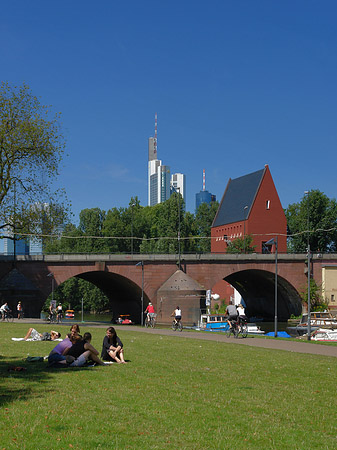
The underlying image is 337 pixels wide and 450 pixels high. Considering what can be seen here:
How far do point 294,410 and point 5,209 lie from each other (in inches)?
1617

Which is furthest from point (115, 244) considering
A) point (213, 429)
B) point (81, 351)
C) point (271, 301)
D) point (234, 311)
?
point (213, 429)

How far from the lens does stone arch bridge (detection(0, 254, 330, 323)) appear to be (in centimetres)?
6081

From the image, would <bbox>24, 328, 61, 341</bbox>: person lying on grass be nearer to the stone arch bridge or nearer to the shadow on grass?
the shadow on grass

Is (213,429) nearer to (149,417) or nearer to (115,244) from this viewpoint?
(149,417)

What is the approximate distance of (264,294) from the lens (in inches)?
3374

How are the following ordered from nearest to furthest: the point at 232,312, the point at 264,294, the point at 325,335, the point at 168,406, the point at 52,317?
1. the point at 168,406
2. the point at 232,312
3. the point at 325,335
4. the point at 52,317
5. the point at 264,294

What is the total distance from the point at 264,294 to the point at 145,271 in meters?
25.9

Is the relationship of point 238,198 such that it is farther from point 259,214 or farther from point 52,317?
→ point 52,317

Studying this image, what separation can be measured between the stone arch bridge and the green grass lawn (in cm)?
4332

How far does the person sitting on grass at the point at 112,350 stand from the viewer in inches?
651

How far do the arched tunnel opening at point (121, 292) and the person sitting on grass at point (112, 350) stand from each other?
4952 cm

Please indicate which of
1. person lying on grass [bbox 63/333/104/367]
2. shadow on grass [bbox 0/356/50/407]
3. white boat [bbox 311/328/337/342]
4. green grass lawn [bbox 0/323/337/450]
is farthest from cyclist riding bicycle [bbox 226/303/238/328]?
shadow on grass [bbox 0/356/50/407]

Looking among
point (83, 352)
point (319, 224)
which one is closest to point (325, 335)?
point (83, 352)

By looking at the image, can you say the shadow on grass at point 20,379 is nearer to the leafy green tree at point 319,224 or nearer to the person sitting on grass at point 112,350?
the person sitting on grass at point 112,350
